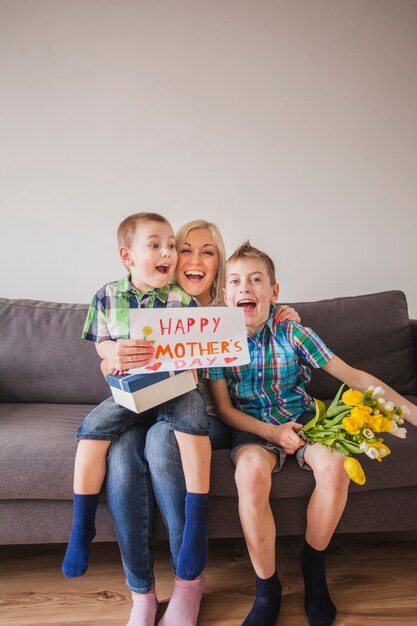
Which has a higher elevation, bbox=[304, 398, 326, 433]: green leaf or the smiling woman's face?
the smiling woman's face

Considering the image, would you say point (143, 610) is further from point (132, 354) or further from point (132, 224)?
point (132, 224)

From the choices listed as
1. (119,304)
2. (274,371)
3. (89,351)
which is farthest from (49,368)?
(274,371)

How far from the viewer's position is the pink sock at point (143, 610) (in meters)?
1.11

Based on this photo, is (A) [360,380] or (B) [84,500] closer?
(B) [84,500]

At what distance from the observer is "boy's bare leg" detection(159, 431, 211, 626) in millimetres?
1109

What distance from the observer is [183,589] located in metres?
1.15

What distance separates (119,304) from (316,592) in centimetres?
98

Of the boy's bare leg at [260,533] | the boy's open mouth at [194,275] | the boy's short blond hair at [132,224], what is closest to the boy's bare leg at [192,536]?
the boy's bare leg at [260,533]

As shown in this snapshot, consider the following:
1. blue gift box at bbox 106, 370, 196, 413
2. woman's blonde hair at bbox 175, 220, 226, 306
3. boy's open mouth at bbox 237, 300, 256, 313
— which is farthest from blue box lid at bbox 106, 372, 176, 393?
woman's blonde hair at bbox 175, 220, 226, 306

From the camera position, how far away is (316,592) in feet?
3.83

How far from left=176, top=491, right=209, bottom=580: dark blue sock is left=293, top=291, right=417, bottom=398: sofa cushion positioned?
0.77 meters

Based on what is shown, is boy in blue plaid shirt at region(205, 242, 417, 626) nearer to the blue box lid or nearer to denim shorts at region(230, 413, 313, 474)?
denim shorts at region(230, 413, 313, 474)

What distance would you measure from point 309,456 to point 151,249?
29.9 inches

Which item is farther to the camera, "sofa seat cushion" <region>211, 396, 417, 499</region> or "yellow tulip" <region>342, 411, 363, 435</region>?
"sofa seat cushion" <region>211, 396, 417, 499</region>
